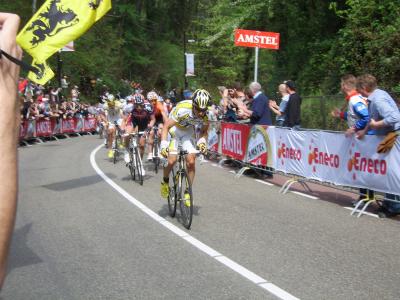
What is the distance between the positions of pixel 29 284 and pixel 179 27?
61838mm

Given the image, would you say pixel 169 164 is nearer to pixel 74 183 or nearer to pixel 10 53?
pixel 74 183

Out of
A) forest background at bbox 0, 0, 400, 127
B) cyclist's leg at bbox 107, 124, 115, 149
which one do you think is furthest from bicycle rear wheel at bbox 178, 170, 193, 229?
cyclist's leg at bbox 107, 124, 115, 149

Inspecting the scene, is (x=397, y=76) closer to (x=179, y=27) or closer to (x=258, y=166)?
(x=258, y=166)

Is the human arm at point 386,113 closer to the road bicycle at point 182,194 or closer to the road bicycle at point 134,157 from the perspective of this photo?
the road bicycle at point 182,194

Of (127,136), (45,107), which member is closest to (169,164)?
(127,136)

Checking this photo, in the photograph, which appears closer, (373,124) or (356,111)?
(373,124)

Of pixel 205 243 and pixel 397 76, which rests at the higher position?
pixel 397 76

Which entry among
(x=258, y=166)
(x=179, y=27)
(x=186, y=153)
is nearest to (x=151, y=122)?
(x=258, y=166)

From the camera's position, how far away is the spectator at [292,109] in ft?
41.6

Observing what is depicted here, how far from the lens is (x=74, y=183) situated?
41.0ft

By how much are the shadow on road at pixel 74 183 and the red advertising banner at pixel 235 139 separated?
3388 mm

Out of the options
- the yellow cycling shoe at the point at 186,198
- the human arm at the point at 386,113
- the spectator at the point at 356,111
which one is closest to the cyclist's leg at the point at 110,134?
the spectator at the point at 356,111

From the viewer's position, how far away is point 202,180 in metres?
13.3

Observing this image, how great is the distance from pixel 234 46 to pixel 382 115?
46.5m
